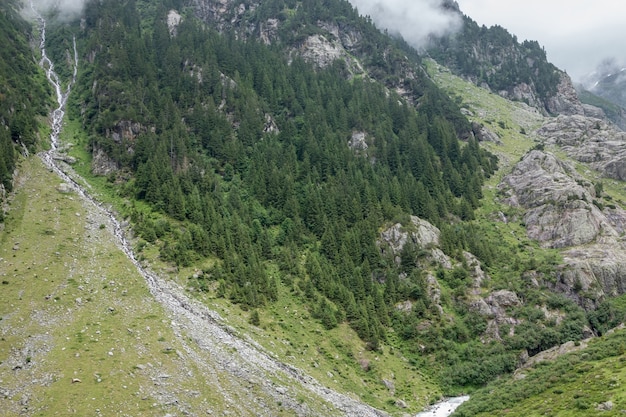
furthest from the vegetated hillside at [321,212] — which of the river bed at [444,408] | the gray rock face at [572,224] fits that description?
the river bed at [444,408]

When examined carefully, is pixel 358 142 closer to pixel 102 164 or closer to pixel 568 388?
pixel 102 164

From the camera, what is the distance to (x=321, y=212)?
373ft

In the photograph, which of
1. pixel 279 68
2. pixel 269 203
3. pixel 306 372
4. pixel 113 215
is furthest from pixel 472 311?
pixel 279 68

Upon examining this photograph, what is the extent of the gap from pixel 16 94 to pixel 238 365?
3925 inches

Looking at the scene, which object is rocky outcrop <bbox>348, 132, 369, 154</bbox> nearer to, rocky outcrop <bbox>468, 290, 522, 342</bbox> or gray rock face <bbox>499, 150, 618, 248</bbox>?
gray rock face <bbox>499, 150, 618, 248</bbox>

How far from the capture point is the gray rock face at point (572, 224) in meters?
99.7

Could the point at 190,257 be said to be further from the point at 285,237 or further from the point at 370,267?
the point at 370,267

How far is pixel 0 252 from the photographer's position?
74062mm

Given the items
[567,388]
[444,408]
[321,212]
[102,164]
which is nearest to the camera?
[567,388]

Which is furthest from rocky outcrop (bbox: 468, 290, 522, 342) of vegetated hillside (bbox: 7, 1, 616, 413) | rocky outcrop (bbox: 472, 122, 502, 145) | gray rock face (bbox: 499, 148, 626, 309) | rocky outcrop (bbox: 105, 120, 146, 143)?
rocky outcrop (bbox: 472, 122, 502, 145)

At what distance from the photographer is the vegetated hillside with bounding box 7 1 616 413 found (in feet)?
275

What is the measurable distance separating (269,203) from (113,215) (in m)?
35.4


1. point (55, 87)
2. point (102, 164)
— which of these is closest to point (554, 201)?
point (102, 164)

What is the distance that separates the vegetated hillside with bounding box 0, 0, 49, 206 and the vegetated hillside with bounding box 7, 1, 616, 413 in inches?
425
